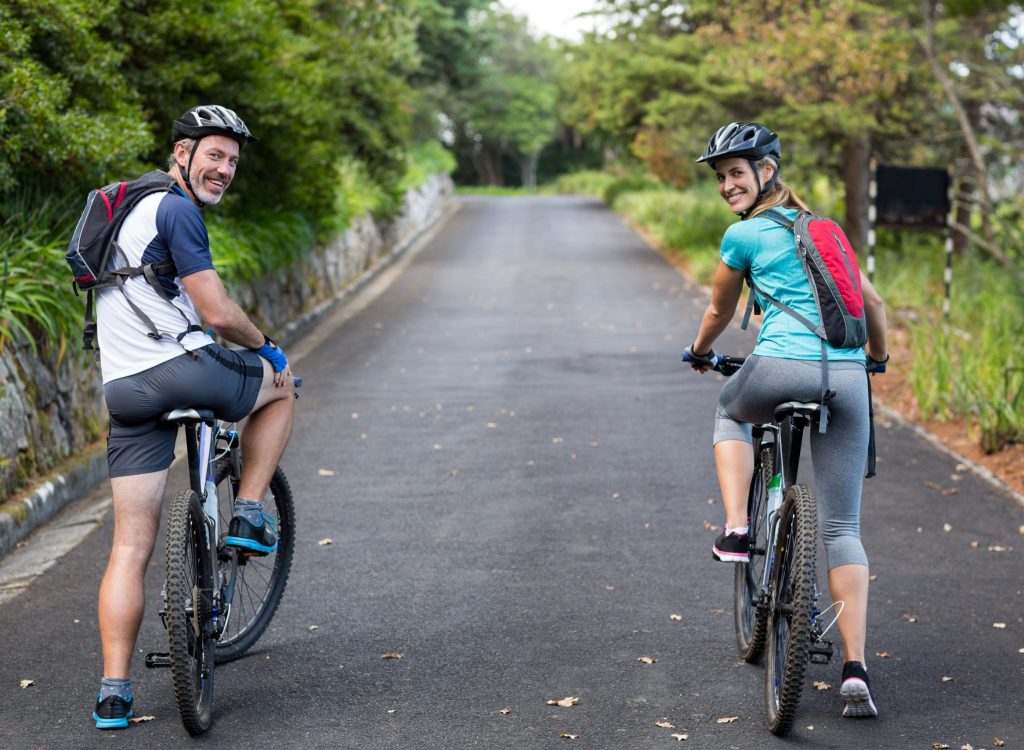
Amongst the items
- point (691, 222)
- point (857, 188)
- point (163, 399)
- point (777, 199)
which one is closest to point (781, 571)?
point (777, 199)

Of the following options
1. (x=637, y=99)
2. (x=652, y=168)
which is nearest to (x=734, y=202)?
(x=637, y=99)

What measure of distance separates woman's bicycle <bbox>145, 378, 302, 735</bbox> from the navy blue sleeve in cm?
51

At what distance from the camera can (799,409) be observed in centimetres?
453

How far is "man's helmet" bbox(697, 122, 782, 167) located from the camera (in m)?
4.64

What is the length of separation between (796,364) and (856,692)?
1.17m

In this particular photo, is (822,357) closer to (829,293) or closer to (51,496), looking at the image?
(829,293)

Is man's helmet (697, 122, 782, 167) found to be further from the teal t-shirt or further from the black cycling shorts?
the black cycling shorts

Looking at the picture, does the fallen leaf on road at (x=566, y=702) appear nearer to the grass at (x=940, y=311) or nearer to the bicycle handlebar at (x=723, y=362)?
the bicycle handlebar at (x=723, y=362)

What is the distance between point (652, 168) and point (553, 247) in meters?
2.77

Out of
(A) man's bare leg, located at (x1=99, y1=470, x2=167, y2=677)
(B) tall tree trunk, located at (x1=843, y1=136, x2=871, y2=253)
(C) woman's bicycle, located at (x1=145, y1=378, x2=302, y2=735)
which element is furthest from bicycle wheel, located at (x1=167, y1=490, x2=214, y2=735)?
→ (B) tall tree trunk, located at (x1=843, y1=136, x2=871, y2=253)

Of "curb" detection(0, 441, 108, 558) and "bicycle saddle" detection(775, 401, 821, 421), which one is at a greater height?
"bicycle saddle" detection(775, 401, 821, 421)

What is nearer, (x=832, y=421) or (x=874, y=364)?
(x=832, y=421)

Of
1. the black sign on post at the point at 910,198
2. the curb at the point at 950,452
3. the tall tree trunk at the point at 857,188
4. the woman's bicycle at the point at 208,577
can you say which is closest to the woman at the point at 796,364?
the woman's bicycle at the point at 208,577

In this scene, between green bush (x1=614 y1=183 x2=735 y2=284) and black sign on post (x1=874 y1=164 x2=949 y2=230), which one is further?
green bush (x1=614 y1=183 x2=735 y2=284)
